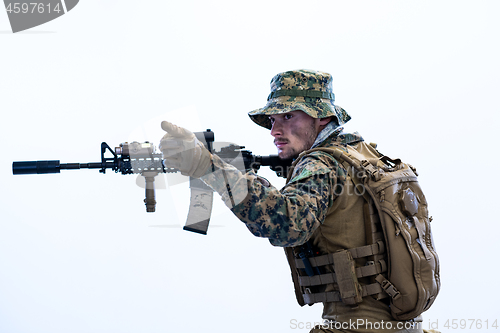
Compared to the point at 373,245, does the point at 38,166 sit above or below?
above

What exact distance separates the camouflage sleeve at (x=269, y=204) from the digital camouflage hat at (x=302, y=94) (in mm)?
485

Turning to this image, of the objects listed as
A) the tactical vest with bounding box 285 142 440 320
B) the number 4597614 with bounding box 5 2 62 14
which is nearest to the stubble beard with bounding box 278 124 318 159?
the tactical vest with bounding box 285 142 440 320

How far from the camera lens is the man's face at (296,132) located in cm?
189

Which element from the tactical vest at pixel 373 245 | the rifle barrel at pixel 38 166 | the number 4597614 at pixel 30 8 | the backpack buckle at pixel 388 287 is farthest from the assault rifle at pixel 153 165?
the number 4597614 at pixel 30 8

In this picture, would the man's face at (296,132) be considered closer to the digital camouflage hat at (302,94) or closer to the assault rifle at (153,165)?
the digital camouflage hat at (302,94)

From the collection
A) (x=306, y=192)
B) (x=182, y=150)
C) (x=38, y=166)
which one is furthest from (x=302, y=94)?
(x=38, y=166)

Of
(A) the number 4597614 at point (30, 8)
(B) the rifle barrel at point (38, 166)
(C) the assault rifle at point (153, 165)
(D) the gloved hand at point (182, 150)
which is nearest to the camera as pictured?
(D) the gloved hand at point (182, 150)

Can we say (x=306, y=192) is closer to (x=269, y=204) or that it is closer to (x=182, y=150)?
(x=269, y=204)

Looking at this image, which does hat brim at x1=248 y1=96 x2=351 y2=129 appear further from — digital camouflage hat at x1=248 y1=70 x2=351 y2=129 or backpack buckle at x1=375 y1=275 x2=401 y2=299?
backpack buckle at x1=375 y1=275 x2=401 y2=299

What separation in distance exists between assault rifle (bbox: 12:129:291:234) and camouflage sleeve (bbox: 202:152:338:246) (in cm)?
22

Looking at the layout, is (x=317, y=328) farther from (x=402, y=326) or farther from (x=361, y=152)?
(x=361, y=152)

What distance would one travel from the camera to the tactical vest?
1.65 m

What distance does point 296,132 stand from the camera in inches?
74.9

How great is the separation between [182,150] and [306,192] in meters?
0.46
